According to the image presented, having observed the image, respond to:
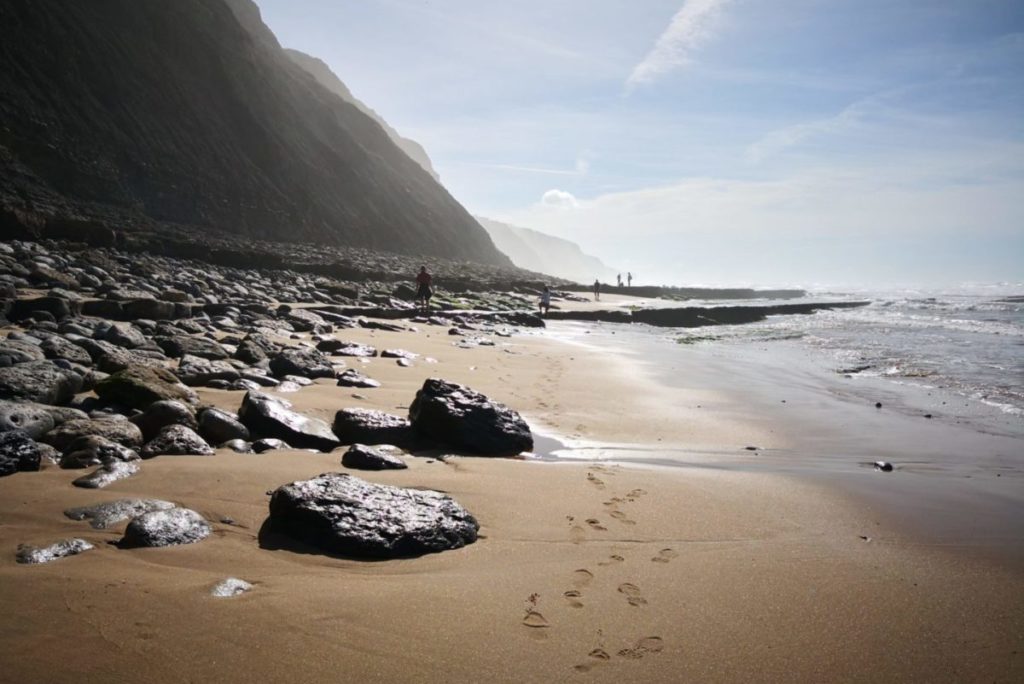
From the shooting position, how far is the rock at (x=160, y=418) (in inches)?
186

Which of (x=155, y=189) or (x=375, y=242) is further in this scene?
(x=375, y=242)

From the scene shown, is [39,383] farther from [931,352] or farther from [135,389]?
[931,352]

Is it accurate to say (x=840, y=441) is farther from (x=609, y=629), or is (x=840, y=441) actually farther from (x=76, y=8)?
(x=76, y=8)

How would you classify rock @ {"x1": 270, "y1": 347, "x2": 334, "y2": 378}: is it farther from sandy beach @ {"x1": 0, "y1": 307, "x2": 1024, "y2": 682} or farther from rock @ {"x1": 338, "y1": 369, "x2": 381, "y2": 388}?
sandy beach @ {"x1": 0, "y1": 307, "x2": 1024, "y2": 682}

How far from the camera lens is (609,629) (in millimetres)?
2734

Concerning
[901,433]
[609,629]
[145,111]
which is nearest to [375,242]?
[145,111]

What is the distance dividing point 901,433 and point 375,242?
47.1 m

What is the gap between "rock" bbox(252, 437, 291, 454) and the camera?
4.82 m

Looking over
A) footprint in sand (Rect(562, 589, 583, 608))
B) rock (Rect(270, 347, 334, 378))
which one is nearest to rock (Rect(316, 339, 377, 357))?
rock (Rect(270, 347, 334, 378))

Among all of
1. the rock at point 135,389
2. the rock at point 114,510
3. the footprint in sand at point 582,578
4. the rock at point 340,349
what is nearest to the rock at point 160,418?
the rock at point 135,389

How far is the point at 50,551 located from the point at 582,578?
265cm

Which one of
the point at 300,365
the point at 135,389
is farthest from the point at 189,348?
the point at 135,389

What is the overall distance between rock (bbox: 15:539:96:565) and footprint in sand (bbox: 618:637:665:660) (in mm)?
2625

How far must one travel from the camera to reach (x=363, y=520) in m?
3.39
